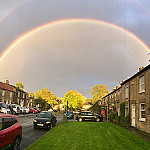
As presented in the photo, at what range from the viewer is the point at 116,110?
3080cm

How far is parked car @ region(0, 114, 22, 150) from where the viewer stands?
20.6 ft

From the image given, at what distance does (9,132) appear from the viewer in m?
6.74

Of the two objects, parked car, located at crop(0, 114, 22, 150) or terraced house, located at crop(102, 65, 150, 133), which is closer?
parked car, located at crop(0, 114, 22, 150)

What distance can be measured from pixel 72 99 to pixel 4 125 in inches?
→ 2920

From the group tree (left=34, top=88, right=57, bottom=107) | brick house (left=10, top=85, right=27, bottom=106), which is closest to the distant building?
brick house (left=10, top=85, right=27, bottom=106)

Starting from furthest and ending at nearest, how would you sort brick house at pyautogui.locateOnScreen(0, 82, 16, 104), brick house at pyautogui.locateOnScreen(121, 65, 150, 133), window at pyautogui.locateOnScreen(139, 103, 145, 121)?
brick house at pyautogui.locateOnScreen(0, 82, 16, 104) < window at pyautogui.locateOnScreen(139, 103, 145, 121) < brick house at pyautogui.locateOnScreen(121, 65, 150, 133)

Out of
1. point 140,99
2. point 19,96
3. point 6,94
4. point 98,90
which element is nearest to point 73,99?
point 98,90

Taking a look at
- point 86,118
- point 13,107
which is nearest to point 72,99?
point 13,107

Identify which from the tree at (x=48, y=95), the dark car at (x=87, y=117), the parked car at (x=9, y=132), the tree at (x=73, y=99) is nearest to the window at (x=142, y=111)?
the dark car at (x=87, y=117)

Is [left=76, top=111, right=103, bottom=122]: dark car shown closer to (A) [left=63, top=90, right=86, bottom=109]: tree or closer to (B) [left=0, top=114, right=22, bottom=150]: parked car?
(B) [left=0, top=114, right=22, bottom=150]: parked car

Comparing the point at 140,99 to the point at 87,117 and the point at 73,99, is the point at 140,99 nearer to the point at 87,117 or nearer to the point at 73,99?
the point at 87,117

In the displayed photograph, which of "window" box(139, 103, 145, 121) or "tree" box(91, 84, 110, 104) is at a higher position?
"tree" box(91, 84, 110, 104)

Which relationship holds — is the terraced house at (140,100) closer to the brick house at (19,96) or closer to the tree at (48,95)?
the brick house at (19,96)

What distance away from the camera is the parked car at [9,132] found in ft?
20.6
